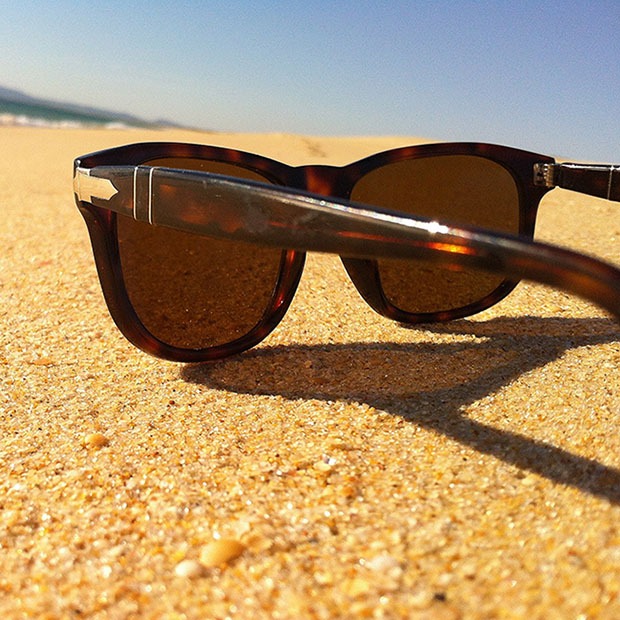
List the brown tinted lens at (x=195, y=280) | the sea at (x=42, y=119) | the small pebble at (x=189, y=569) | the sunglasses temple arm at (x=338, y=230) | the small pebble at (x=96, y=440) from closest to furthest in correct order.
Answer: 1. the sunglasses temple arm at (x=338, y=230)
2. the small pebble at (x=189, y=569)
3. the small pebble at (x=96, y=440)
4. the brown tinted lens at (x=195, y=280)
5. the sea at (x=42, y=119)

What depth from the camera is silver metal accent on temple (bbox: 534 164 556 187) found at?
141 cm

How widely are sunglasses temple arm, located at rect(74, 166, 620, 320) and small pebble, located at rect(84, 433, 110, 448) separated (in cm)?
31

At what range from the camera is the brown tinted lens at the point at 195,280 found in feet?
3.72

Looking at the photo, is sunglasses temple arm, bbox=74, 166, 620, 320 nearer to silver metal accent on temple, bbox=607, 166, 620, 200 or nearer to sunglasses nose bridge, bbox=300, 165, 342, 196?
sunglasses nose bridge, bbox=300, 165, 342, 196

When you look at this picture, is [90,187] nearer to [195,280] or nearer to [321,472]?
[195,280]

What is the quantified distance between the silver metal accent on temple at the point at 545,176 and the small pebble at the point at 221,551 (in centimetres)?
107

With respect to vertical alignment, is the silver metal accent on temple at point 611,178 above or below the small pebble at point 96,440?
above

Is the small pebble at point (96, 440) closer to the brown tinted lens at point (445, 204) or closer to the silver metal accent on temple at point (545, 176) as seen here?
the brown tinted lens at point (445, 204)

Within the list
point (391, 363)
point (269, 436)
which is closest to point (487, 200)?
point (391, 363)

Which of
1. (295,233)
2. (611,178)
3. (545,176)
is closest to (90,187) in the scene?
(295,233)

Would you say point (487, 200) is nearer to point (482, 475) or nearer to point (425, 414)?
point (425, 414)

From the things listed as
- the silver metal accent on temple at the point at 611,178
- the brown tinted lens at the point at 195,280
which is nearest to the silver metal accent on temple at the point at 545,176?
Result: the silver metal accent on temple at the point at 611,178

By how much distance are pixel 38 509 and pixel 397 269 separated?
2.60 ft

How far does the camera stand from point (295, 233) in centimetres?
63
